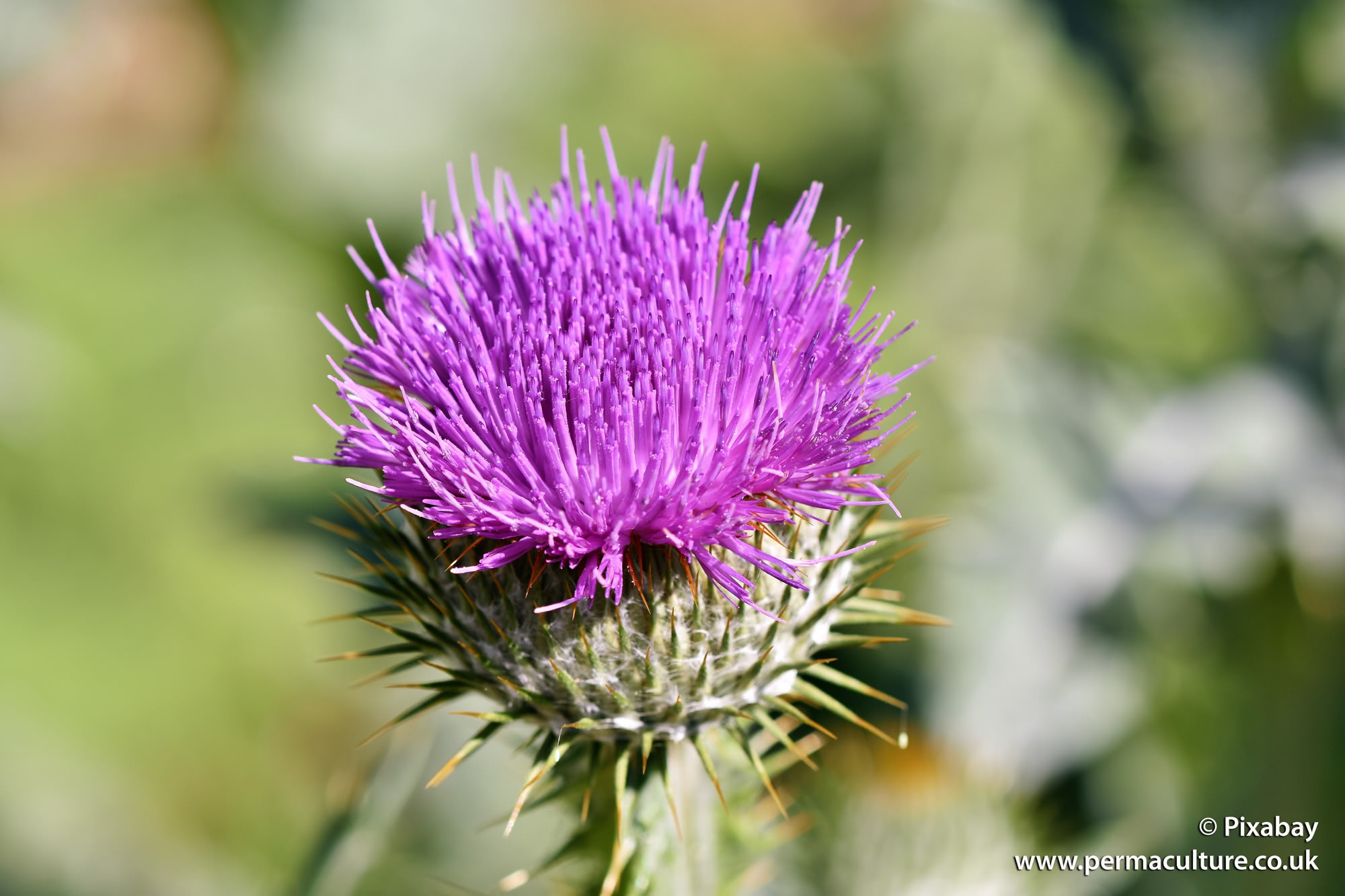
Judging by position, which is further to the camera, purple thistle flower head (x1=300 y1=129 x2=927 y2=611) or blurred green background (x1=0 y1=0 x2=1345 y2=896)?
blurred green background (x1=0 y1=0 x2=1345 y2=896)

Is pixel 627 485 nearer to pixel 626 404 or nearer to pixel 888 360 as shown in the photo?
pixel 626 404

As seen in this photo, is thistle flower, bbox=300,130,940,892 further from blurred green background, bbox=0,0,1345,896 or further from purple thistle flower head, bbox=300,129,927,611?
blurred green background, bbox=0,0,1345,896

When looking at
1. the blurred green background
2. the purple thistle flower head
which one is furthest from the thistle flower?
the blurred green background

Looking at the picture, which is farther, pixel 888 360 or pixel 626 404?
pixel 888 360

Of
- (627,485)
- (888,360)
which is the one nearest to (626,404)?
(627,485)
